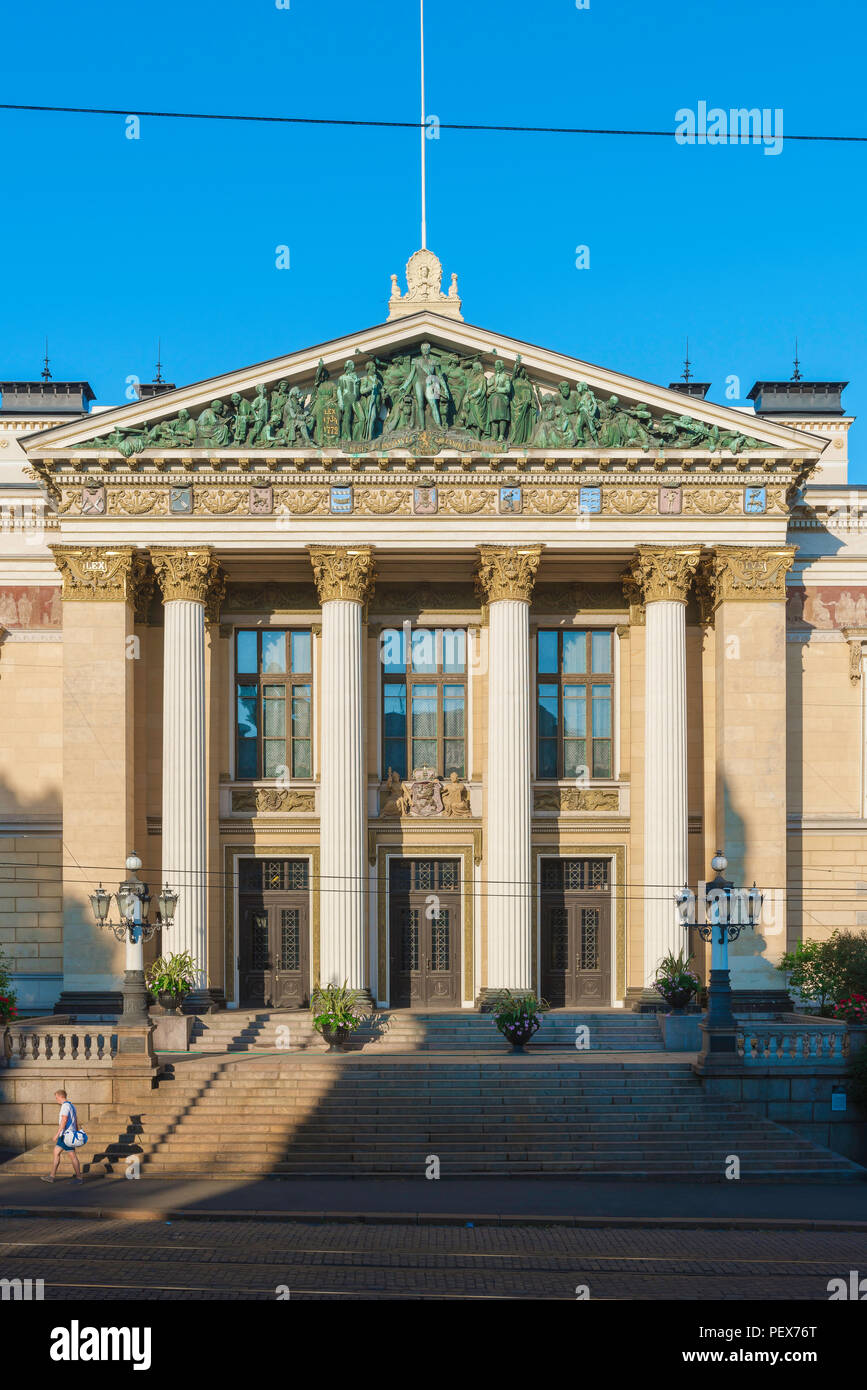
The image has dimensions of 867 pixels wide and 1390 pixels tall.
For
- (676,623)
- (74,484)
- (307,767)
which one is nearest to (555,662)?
(676,623)

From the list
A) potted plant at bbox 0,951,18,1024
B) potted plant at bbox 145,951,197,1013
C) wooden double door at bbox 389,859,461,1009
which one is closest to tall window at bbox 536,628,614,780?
wooden double door at bbox 389,859,461,1009

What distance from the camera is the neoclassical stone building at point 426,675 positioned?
32844 mm

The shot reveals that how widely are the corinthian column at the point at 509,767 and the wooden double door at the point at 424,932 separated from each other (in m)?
2.34

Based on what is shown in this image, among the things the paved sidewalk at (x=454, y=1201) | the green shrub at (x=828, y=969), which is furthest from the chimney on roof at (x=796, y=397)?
the paved sidewalk at (x=454, y=1201)

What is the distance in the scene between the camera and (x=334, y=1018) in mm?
29312

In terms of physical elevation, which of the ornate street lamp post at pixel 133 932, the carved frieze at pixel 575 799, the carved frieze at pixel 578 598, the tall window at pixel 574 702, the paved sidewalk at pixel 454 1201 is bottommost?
the paved sidewalk at pixel 454 1201

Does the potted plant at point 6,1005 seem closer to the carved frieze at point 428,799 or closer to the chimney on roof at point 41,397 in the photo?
the carved frieze at point 428,799

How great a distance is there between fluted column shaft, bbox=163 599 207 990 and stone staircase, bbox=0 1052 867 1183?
15.6 feet

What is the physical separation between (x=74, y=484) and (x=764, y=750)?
16476mm

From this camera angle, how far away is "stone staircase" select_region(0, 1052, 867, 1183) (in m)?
24.1

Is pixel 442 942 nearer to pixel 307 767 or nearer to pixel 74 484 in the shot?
pixel 307 767

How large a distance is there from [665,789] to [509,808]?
346 cm

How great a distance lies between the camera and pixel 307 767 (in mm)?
35469

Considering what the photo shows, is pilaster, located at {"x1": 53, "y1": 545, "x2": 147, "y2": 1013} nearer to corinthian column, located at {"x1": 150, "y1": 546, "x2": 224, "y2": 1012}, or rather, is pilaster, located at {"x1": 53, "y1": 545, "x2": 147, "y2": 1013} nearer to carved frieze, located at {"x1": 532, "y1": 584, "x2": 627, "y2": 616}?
corinthian column, located at {"x1": 150, "y1": 546, "x2": 224, "y2": 1012}
